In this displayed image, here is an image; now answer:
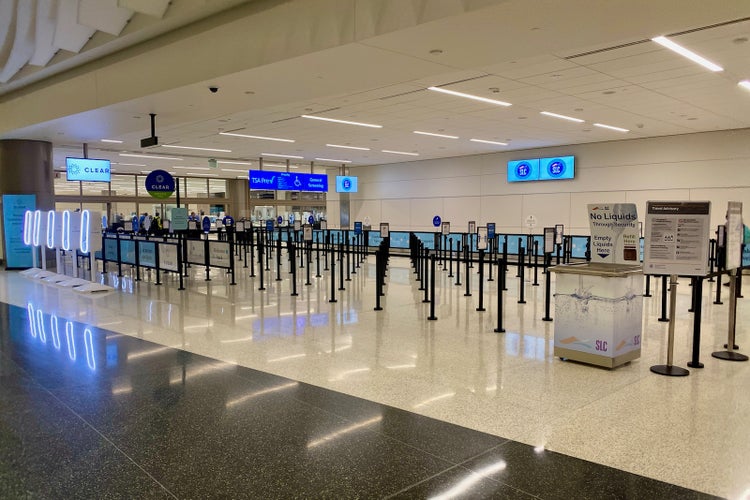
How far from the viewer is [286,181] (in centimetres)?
2178

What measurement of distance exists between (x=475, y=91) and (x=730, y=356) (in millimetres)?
6242

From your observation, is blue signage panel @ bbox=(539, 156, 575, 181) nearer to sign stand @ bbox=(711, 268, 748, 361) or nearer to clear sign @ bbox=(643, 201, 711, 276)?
sign stand @ bbox=(711, 268, 748, 361)

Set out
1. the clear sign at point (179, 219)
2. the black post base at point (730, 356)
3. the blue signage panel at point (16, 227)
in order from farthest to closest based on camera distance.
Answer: the blue signage panel at point (16, 227) → the clear sign at point (179, 219) → the black post base at point (730, 356)

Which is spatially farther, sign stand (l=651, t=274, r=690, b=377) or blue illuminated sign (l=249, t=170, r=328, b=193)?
blue illuminated sign (l=249, t=170, r=328, b=193)

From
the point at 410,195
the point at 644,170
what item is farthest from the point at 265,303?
the point at 410,195

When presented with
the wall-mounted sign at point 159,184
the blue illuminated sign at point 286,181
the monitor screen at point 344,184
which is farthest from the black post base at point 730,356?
the monitor screen at point 344,184

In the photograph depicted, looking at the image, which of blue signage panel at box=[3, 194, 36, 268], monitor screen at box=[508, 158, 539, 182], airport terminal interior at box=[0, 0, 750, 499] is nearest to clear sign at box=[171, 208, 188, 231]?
airport terminal interior at box=[0, 0, 750, 499]

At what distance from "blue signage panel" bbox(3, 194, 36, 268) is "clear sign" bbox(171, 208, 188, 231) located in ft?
16.8

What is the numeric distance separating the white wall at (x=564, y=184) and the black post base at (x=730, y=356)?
11.1 m

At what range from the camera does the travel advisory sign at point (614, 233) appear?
19.1 feet

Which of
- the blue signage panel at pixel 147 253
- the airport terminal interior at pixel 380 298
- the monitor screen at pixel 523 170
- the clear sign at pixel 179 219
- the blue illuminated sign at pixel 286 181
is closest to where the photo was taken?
the airport terminal interior at pixel 380 298

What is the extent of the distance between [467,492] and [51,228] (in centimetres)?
1354

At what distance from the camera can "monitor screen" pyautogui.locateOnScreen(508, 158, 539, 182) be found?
1914 centimetres

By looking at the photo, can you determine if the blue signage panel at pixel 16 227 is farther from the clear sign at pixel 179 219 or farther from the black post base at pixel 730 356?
the black post base at pixel 730 356
